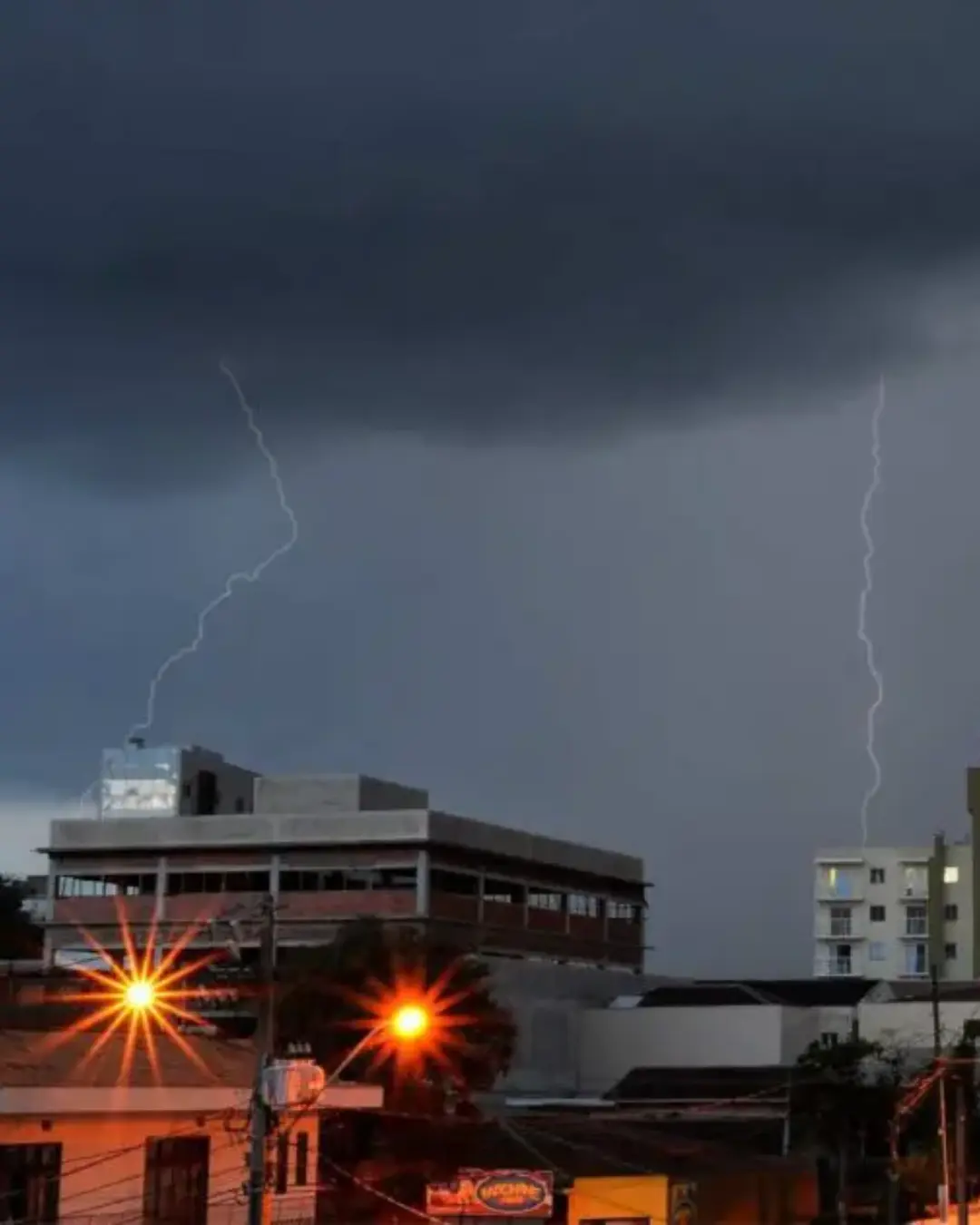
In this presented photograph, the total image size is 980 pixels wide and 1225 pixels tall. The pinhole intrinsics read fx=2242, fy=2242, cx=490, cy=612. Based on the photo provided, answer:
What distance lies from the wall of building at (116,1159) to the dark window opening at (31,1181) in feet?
0.50

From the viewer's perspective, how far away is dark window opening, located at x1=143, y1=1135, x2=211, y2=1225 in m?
44.6

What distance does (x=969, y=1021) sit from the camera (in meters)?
90.8

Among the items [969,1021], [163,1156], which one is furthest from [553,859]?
[163,1156]

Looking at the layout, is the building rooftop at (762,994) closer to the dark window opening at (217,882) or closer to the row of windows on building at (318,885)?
the row of windows on building at (318,885)

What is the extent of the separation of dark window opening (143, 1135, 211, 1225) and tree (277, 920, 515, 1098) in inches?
722

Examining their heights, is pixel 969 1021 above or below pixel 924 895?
below

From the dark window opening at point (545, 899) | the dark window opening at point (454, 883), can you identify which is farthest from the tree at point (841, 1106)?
the dark window opening at point (545, 899)

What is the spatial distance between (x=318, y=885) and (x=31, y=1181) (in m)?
73.3

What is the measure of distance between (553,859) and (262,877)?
56.2ft

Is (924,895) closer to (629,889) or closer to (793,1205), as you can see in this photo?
(629,889)

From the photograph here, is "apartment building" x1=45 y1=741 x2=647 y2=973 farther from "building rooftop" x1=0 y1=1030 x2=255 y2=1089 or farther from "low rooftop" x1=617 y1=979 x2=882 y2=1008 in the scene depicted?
"building rooftop" x1=0 y1=1030 x2=255 y2=1089

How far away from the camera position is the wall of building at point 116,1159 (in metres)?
43.2

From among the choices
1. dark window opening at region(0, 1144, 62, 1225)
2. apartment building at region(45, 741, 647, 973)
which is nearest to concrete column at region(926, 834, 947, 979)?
apartment building at region(45, 741, 647, 973)

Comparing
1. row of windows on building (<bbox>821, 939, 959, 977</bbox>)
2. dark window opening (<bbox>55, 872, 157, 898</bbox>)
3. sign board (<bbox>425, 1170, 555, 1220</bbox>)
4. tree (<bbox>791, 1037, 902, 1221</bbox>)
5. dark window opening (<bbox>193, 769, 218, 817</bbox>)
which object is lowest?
sign board (<bbox>425, 1170, 555, 1220</bbox>)
